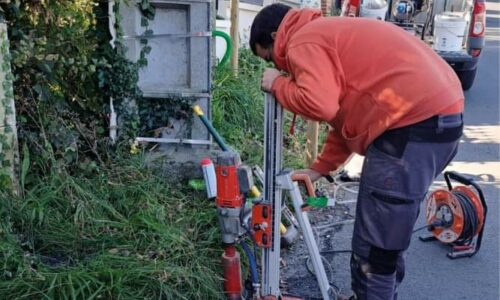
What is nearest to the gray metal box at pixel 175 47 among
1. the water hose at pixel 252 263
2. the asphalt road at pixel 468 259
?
the water hose at pixel 252 263

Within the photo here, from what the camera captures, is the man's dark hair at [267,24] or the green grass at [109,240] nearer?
the man's dark hair at [267,24]

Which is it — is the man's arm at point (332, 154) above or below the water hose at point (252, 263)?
above

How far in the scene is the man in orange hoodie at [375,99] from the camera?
2.60 metres

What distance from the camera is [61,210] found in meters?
3.74

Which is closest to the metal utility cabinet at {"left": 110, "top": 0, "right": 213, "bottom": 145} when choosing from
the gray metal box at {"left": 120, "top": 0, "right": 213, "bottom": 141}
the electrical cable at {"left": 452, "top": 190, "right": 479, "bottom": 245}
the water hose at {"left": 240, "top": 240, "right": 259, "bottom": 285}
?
the gray metal box at {"left": 120, "top": 0, "right": 213, "bottom": 141}

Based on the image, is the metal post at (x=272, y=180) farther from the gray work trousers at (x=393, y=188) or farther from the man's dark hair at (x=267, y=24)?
the gray work trousers at (x=393, y=188)

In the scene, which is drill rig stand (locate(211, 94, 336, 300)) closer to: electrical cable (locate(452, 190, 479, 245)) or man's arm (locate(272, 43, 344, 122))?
man's arm (locate(272, 43, 344, 122))

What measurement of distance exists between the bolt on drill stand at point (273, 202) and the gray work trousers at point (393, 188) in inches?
11.3

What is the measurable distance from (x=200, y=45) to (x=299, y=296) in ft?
6.19

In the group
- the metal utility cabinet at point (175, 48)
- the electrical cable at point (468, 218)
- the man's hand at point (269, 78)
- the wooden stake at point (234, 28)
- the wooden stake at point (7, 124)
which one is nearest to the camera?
the man's hand at point (269, 78)

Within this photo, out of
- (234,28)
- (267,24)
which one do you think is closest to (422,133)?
(267,24)

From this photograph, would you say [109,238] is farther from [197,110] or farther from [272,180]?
[272,180]

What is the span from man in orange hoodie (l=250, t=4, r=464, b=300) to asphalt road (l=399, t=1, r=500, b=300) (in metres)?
1.09

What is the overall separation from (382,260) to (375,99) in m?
0.77
